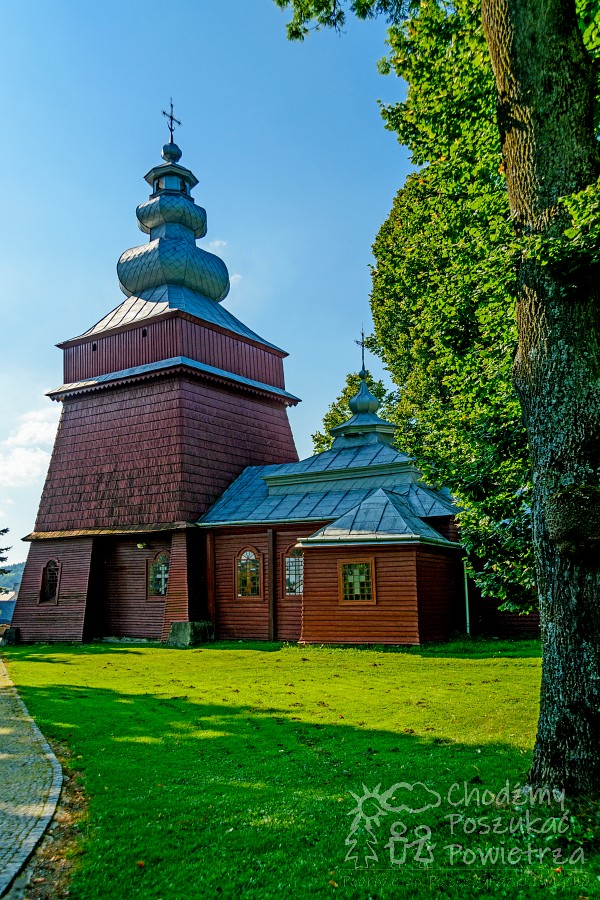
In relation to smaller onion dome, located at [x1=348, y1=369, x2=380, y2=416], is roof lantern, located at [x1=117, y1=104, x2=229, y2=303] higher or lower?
higher

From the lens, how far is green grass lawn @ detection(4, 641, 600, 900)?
446 cm

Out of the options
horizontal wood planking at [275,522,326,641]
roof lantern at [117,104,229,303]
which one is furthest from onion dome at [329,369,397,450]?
roof lantern at [117,104,229,303]

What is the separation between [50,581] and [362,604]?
1441 cm

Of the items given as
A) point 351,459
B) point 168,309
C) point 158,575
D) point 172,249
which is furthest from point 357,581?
point 172,249

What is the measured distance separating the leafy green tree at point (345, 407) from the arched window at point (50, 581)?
12708 mm

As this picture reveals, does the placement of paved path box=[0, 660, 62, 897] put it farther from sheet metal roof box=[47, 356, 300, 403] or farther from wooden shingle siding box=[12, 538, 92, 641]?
sheet metal roof box=[47, 356, 300, 403]

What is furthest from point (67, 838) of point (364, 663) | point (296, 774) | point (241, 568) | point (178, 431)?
A: point (178, 431)

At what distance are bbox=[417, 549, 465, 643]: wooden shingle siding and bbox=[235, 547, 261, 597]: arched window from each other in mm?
6317

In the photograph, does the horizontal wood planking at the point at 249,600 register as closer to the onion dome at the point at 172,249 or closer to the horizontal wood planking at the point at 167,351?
the horizontal wood planking at the point at 167,351

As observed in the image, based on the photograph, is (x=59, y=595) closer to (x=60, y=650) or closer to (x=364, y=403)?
(x=60, y=650)

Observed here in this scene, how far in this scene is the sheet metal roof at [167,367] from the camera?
2589 centimetres

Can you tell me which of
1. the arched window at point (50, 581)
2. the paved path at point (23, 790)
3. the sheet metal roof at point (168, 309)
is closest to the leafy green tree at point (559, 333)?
the paved path at point (23, 790)

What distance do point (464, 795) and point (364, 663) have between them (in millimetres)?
9930

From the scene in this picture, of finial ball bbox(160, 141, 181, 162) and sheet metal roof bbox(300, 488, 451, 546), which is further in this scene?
finial ball bbox(160, 141, 181, 162)
